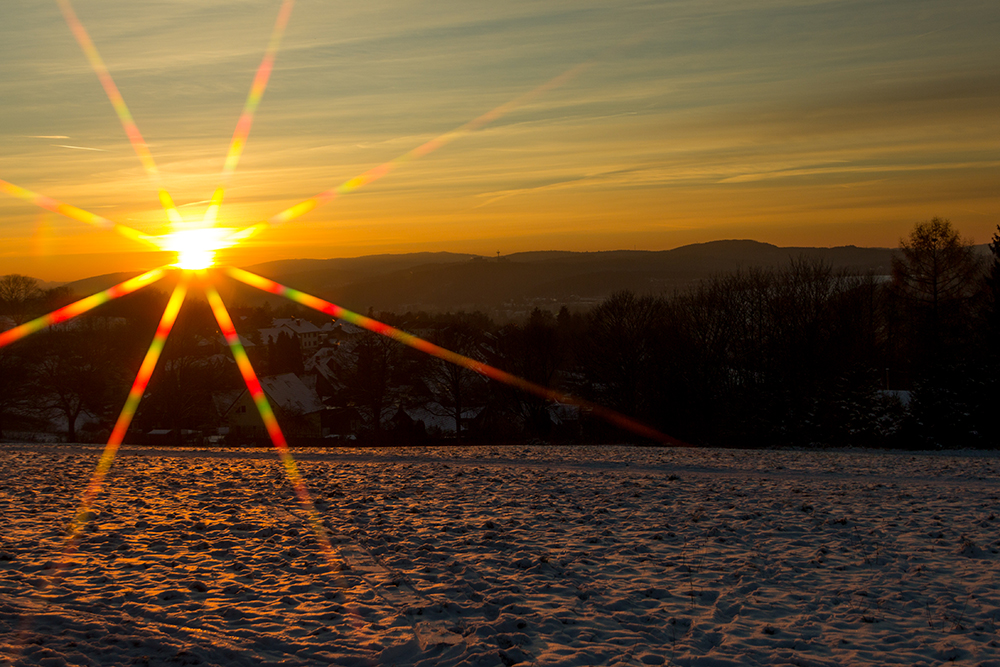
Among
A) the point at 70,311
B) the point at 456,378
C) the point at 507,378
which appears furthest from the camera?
the point at 70,311

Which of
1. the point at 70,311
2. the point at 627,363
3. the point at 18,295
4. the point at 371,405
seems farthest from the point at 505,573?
the point at 18,295

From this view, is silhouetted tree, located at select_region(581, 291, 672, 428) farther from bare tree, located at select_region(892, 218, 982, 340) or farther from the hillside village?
bare tree, located at select_region(892, 218, 982, 340)

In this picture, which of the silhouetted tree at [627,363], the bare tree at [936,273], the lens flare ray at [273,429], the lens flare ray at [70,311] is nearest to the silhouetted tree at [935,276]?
the bare tree at [936,273]

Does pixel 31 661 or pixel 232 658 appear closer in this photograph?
pixel 31 661

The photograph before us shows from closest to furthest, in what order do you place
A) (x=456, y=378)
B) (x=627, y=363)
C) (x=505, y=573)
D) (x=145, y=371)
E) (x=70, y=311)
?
(x=505, y=573)
(x=627, y=363)
(x=145, y=371)
(x=456, y=378)
(x=70, y=311)

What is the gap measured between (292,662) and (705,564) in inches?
236

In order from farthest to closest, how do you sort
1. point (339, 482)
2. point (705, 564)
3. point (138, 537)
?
point (339, 482)
point (138, 537)
point (705, 564)

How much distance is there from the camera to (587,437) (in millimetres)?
43906

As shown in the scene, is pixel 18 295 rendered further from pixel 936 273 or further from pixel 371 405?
pixel 936 273

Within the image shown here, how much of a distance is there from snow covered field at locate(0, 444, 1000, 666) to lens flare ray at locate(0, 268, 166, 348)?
40674 millimetres

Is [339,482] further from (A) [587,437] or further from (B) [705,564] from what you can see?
(A) [587,437]

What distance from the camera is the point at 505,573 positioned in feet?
30.9

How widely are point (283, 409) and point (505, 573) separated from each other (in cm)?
5579

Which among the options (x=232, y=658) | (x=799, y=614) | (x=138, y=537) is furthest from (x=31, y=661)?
(x=799, y=614)
